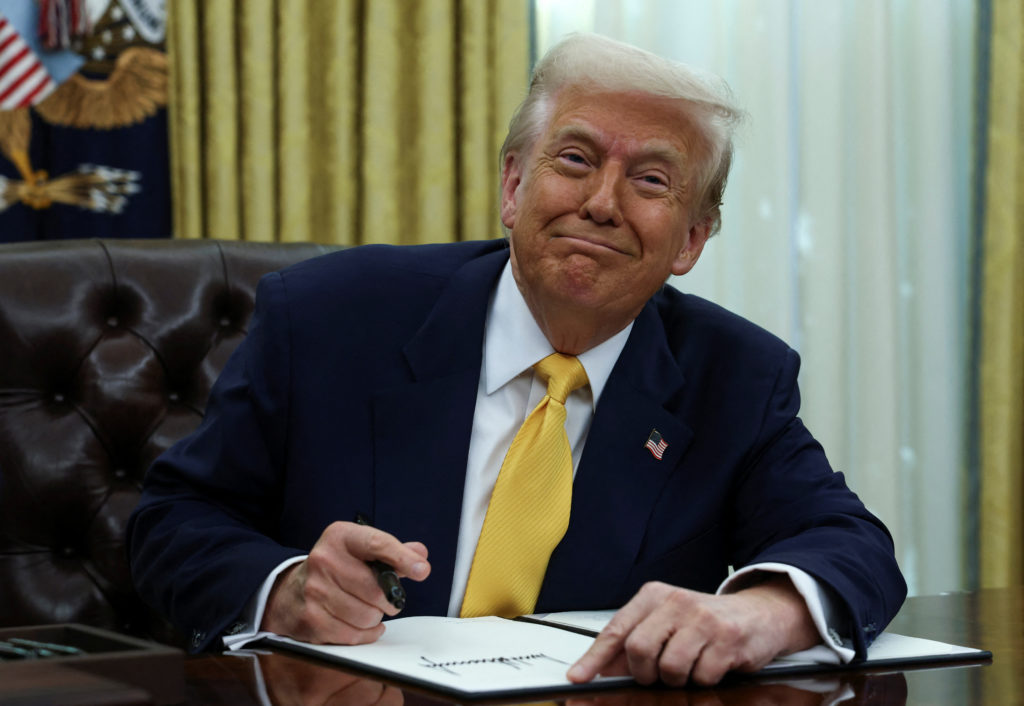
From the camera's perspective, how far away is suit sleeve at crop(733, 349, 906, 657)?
1353mm

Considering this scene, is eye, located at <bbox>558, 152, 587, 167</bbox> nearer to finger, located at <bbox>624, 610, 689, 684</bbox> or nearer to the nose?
the nose

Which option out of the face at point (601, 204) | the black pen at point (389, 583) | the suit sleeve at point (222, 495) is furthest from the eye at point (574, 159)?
the black pen at point (389, 583)

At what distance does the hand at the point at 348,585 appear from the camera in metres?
1.15

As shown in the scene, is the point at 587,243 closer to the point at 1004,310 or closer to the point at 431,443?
the point at 431,443

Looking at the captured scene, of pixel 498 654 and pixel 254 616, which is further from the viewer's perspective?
pixel 254 616

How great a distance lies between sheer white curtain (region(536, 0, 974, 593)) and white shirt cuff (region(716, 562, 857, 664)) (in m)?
2.14

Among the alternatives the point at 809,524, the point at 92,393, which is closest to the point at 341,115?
the point at 92,393

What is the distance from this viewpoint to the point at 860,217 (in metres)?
3.54

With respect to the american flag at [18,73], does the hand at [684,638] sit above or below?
below

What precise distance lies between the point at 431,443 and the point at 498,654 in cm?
53

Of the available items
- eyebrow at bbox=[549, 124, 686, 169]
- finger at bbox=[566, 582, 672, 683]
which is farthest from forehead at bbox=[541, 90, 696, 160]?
finger at bbox=[566, 582, 672, 683]

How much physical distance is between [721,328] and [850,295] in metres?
1.78

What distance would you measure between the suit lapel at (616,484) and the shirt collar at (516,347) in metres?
0.03

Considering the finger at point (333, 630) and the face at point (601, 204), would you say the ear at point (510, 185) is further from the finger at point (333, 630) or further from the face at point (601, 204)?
the finger at point (333, 630)
